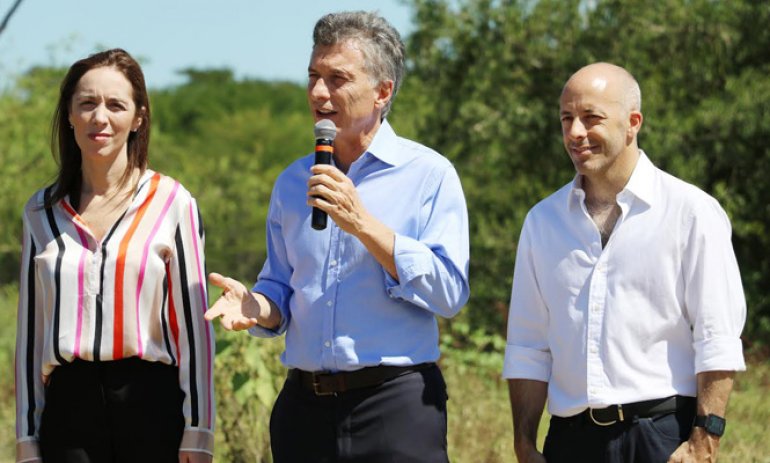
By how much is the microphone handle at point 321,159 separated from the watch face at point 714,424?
1209mm

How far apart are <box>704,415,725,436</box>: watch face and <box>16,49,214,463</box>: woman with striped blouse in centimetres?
150

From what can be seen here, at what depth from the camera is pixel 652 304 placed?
11.8ft

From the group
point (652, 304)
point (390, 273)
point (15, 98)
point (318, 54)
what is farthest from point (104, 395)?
point (15, 98)

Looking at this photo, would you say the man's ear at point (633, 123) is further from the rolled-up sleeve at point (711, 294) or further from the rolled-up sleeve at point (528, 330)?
the rolled-up sleeve at point (528, 330)

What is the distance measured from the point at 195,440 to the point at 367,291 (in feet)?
2.30

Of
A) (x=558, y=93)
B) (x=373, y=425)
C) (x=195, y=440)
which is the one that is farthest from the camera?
(x=558, y=93)

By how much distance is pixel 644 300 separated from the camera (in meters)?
3.61

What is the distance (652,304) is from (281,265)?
1.21 m

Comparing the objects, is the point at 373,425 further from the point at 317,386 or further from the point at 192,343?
the point at 192,343

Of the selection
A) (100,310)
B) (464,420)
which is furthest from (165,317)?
(464,420)

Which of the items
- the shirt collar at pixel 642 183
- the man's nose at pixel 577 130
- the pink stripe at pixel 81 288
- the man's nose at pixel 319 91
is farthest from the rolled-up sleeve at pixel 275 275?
the shirt collar at pixel 642 183

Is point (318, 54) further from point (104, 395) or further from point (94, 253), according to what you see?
point (104, 395)

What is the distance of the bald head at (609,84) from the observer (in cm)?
369

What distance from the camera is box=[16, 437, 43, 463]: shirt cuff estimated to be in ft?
12.5
